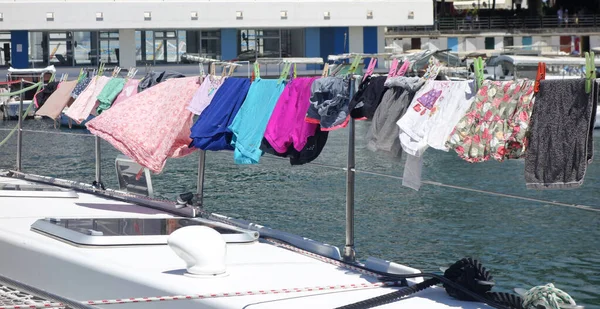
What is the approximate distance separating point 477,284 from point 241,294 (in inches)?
40.2

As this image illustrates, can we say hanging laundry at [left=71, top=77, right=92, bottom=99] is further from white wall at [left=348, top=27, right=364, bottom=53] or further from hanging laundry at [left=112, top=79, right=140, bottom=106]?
white wall at [left=348, top=27, right=364, bottom=53]

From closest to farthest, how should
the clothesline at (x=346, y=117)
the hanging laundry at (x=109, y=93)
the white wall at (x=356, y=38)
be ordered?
the clothesline at (x=346, y=117) → the hanging laundry at (x=109, y=93) → the white wall at (x=356, y=38)

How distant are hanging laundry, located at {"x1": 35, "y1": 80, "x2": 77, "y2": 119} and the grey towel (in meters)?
5.46

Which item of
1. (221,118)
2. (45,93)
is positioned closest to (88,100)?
(45,93)

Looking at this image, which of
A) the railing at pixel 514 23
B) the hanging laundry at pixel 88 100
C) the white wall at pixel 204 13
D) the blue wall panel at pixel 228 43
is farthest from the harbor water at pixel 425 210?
the railing at pixel 514 23

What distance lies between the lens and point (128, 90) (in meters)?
8.16

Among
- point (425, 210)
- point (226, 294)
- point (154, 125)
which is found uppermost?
point (154, 125)

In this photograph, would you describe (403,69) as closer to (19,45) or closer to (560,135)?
(560,135)

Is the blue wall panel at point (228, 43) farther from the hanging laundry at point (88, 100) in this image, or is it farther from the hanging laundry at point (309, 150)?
the hanging laundry at point (309, 150)

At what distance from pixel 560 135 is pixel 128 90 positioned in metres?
4.27

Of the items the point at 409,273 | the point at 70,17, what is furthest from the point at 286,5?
the point at 409,273

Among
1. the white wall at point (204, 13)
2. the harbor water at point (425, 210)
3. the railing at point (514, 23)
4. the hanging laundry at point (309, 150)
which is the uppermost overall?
the railing at point (514, 23)

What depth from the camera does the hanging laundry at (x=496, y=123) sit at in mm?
5074

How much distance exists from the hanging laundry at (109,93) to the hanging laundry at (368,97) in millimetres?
3157
